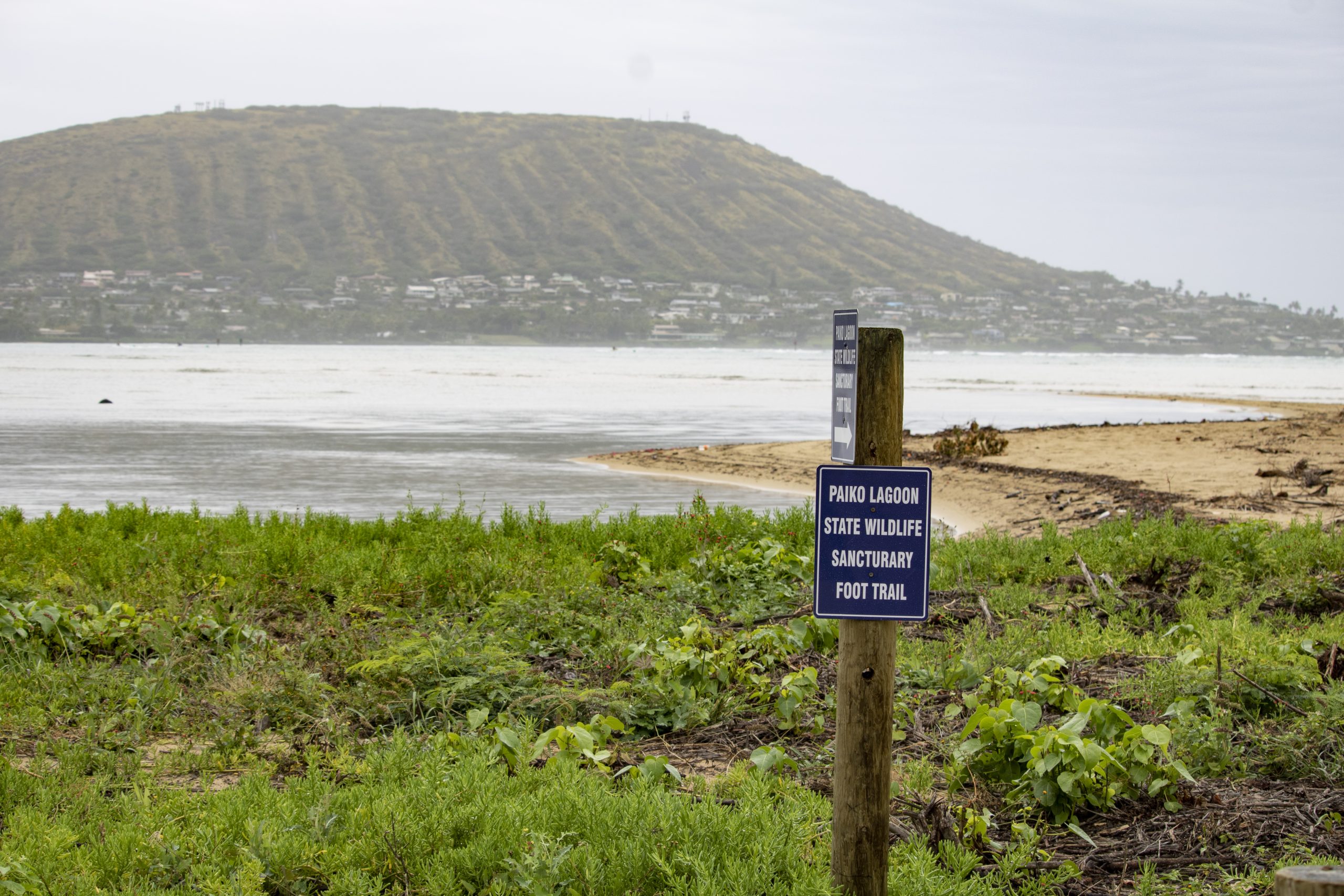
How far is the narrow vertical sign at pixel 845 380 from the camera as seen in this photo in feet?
11.1

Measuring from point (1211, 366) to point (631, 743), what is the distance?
126409mm

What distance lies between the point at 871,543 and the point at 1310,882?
4.42ft

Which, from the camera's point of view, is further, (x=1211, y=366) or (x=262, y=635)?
(x=1211, y=366)

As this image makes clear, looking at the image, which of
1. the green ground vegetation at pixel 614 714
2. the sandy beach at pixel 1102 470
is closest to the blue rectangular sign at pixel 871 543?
the green ground vegetation at pixel 614 714

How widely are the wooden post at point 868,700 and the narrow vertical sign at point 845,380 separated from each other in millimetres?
25

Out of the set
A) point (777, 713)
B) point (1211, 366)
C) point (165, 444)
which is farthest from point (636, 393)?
point (1211, 366)

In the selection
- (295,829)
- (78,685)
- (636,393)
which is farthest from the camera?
(636,393)

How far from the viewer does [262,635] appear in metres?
7.03

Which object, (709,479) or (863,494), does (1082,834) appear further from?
(709,479)

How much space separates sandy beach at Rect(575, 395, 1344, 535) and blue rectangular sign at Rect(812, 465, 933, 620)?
26.0 feet

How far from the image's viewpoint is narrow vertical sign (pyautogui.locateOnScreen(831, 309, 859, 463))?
3.38 metres

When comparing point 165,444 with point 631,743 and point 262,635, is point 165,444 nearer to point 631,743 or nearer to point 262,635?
point 262,635

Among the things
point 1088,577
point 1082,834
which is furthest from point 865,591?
point 1088,577

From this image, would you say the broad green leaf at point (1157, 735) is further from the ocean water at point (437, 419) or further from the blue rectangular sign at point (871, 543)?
the ocean water at point (437, 419)
